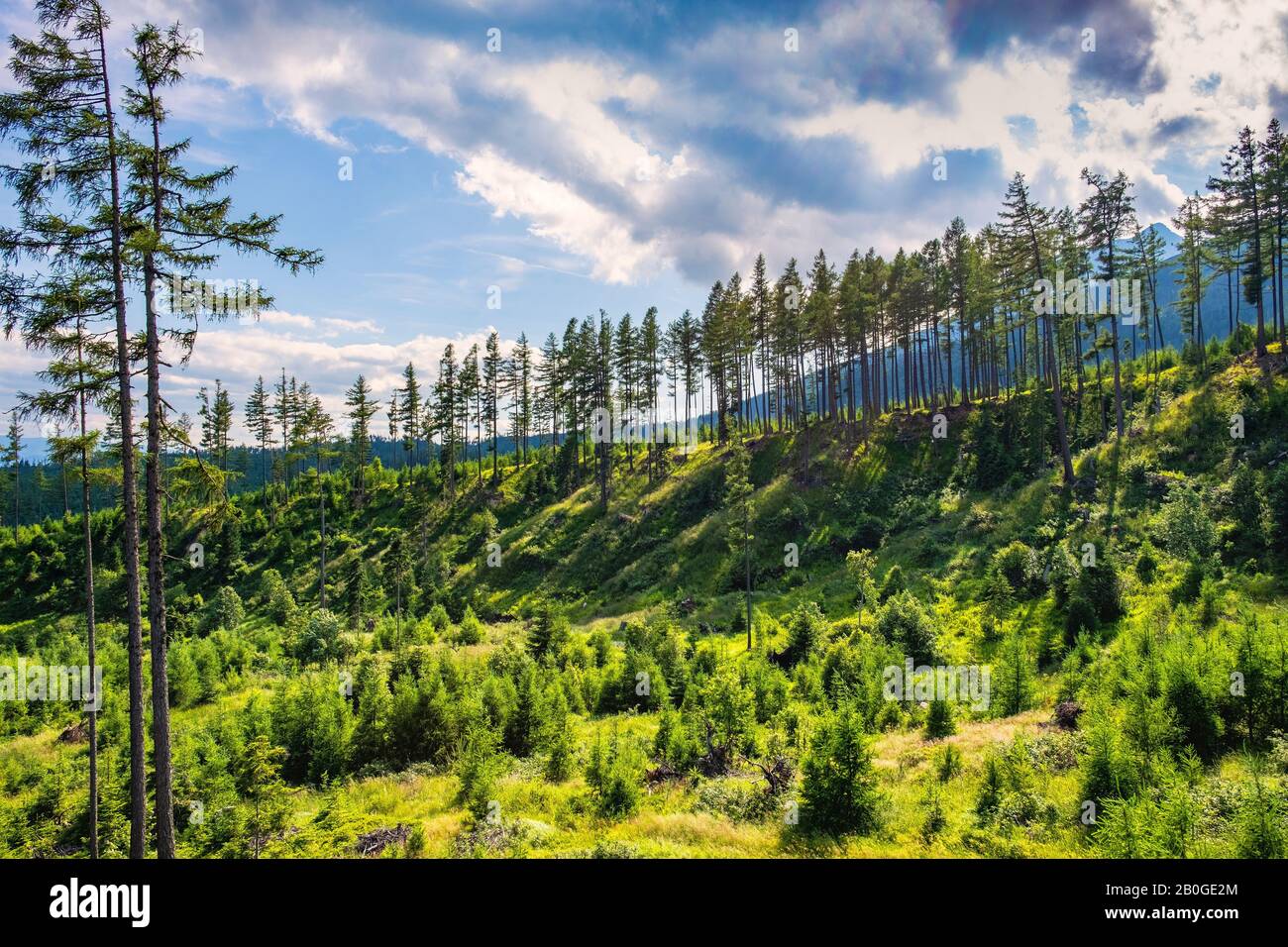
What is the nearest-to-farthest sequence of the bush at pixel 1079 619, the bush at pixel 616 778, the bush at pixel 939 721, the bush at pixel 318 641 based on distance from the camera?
the bush at pixel 616 778, the bush at pixel 939 721, the bush at pixel 1079 619, the bush at pixel 318 641

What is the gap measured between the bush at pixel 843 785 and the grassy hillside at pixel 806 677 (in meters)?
0.06

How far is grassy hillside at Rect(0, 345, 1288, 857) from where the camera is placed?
1076 cm

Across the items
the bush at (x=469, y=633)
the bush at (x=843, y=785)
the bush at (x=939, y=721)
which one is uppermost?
the bush at (x=843, y=785)

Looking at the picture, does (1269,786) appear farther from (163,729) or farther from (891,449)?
(891,449)

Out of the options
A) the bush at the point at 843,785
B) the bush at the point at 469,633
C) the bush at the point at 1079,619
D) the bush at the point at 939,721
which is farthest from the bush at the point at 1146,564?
the bush at the point at 469,633

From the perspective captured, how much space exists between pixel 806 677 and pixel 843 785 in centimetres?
1078

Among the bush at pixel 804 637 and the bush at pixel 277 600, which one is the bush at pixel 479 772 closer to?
the bush at pixel 804 637

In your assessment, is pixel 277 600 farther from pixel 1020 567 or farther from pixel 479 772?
pixel 1020 567

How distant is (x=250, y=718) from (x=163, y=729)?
9.64m

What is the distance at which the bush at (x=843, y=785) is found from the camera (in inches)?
420

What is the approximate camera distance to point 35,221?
1010cm

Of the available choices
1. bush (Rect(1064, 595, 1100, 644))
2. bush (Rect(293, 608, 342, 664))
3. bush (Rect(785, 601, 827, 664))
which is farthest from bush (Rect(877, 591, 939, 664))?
bush (Rect(293, 608, 342, 664))

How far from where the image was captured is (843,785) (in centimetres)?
1079
